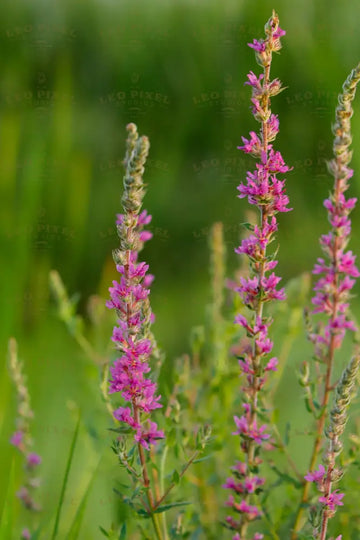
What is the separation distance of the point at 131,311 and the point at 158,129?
1507mm

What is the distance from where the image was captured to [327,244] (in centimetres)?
59

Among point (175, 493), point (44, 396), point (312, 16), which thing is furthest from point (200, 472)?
point (312, 16)

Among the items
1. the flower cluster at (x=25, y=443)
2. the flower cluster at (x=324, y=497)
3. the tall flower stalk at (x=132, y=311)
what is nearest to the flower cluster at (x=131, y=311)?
the tall flower stalk at (x=132, y=311)

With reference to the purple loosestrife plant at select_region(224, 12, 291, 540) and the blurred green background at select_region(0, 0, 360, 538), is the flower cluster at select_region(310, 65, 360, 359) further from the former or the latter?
the blurred green background at select_region(0, 0, 360, 538)

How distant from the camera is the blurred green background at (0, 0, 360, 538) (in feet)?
5.57

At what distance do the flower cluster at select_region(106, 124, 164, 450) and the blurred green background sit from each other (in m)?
0.94

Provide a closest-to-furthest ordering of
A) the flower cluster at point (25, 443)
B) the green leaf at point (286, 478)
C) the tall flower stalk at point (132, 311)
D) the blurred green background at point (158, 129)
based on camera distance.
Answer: the tall flower stalk at point (132, 311) < the green leaf at point (286, 478) < the flower cluster at point (25, 443) < the blurred green background at point (158, 129)

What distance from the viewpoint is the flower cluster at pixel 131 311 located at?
1.73 feet

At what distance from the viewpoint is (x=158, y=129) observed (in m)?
2.01

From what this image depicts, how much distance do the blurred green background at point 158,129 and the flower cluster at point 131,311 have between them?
3.09ft

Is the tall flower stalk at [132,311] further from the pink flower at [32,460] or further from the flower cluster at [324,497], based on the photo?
the pink flower at [32,460]

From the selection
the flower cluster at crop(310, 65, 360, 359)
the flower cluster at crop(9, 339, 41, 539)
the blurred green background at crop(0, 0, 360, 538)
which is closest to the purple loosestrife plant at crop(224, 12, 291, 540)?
the flower cluster at crop(310, 65, 360, 359)

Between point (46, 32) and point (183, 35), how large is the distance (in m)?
0.40

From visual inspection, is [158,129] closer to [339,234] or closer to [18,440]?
[18,440]
